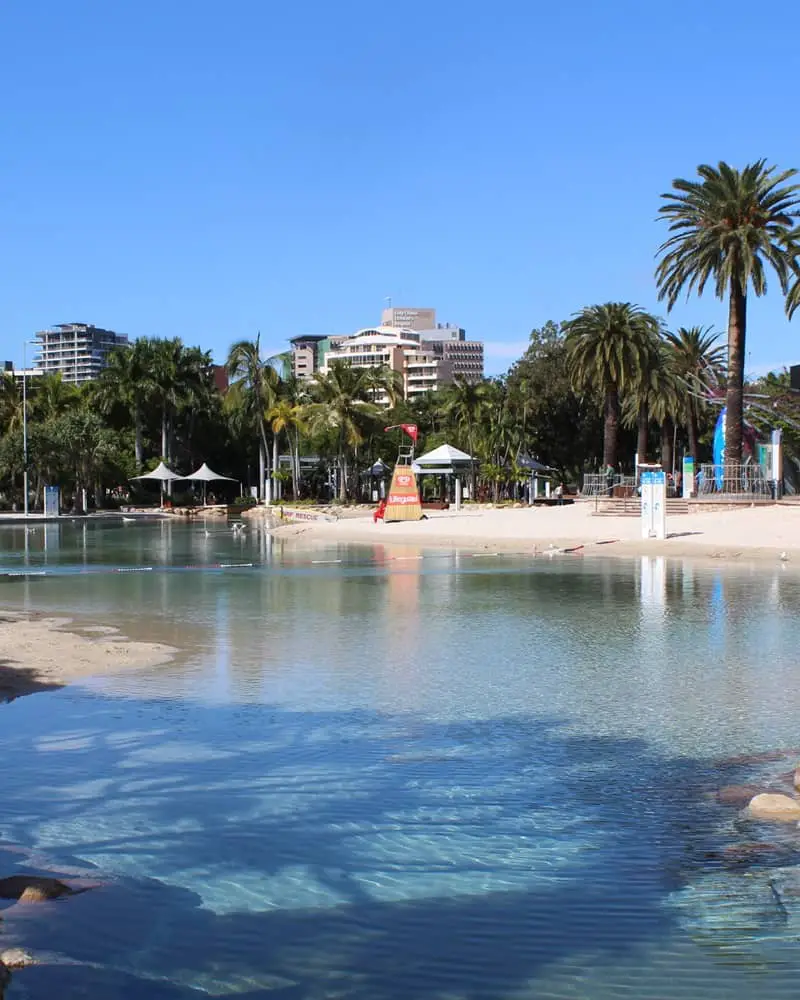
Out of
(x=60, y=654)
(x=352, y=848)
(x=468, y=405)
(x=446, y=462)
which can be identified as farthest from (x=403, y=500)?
(x=352, y=848)

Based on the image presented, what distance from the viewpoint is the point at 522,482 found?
239 feet

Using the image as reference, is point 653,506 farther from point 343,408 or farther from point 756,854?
point 343,408

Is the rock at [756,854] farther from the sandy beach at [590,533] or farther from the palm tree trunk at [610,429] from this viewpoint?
the palm tree trunk at [610,429]

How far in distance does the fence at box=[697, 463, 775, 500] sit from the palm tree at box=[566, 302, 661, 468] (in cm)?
1517

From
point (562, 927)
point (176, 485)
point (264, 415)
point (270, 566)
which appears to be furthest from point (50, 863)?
point (176, 485)

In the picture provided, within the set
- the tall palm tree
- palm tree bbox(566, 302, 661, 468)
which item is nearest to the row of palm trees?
palm tree bbox(566, 302, 661, 468)

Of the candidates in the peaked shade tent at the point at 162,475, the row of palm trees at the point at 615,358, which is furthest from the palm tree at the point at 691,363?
the peaked shade tent at the point at 162,475

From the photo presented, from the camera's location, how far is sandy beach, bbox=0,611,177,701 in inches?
524

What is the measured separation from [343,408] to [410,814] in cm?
6773

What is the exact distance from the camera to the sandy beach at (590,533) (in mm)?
→ 35438

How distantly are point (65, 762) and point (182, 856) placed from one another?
8.95ft

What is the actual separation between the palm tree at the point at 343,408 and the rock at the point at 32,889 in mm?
68292

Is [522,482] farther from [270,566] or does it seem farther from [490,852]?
[490,852]

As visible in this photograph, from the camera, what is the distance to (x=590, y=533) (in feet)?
141
